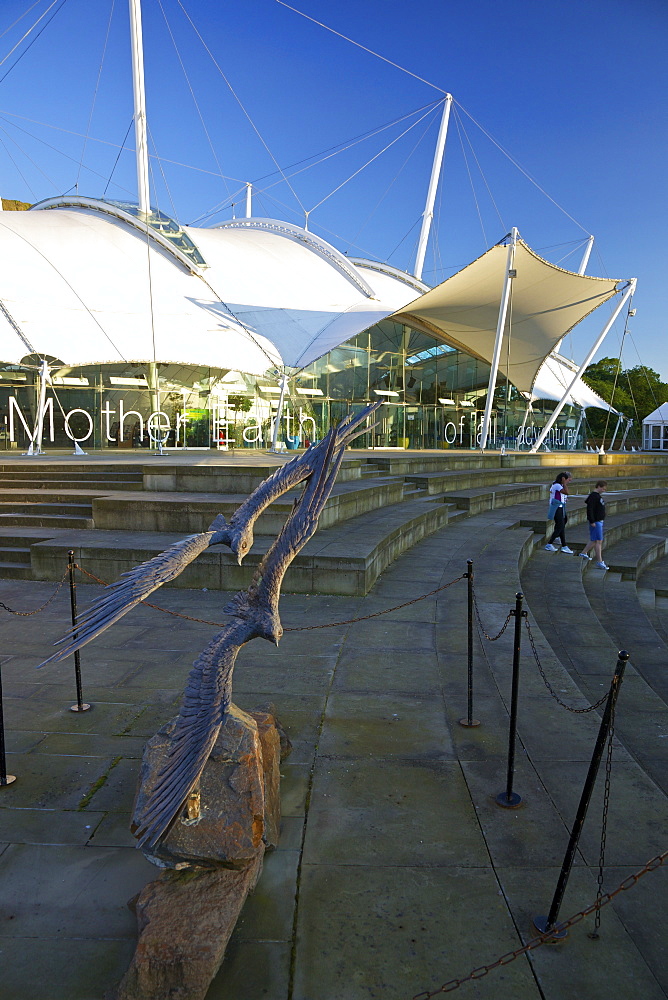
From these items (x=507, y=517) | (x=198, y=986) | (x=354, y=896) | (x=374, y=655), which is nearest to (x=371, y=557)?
(x=374, y=655)

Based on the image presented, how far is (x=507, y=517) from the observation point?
16.1m

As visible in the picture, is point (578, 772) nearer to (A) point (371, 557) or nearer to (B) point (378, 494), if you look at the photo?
(A) point (371, 557)

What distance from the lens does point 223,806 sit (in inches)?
130

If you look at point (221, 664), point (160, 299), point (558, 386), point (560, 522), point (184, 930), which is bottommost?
point (184, 930)

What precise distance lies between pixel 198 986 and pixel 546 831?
6.93ft

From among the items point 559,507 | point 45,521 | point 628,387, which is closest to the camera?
point 45,521

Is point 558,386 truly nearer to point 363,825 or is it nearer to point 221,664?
point 363,825

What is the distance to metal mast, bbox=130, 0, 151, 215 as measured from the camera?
99.2ft

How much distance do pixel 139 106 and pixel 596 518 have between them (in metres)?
29.6

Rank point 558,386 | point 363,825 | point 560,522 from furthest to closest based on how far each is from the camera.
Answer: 1. point 558,386
2. point 560,522
3. point 363,825

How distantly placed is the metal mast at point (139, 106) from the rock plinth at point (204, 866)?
33.9 metres

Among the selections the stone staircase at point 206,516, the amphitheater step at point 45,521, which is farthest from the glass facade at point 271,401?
the amphitheater step at point 45,521

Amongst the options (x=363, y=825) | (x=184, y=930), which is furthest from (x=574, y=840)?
(x=184, y=930)

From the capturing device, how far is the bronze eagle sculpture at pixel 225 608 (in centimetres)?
269
